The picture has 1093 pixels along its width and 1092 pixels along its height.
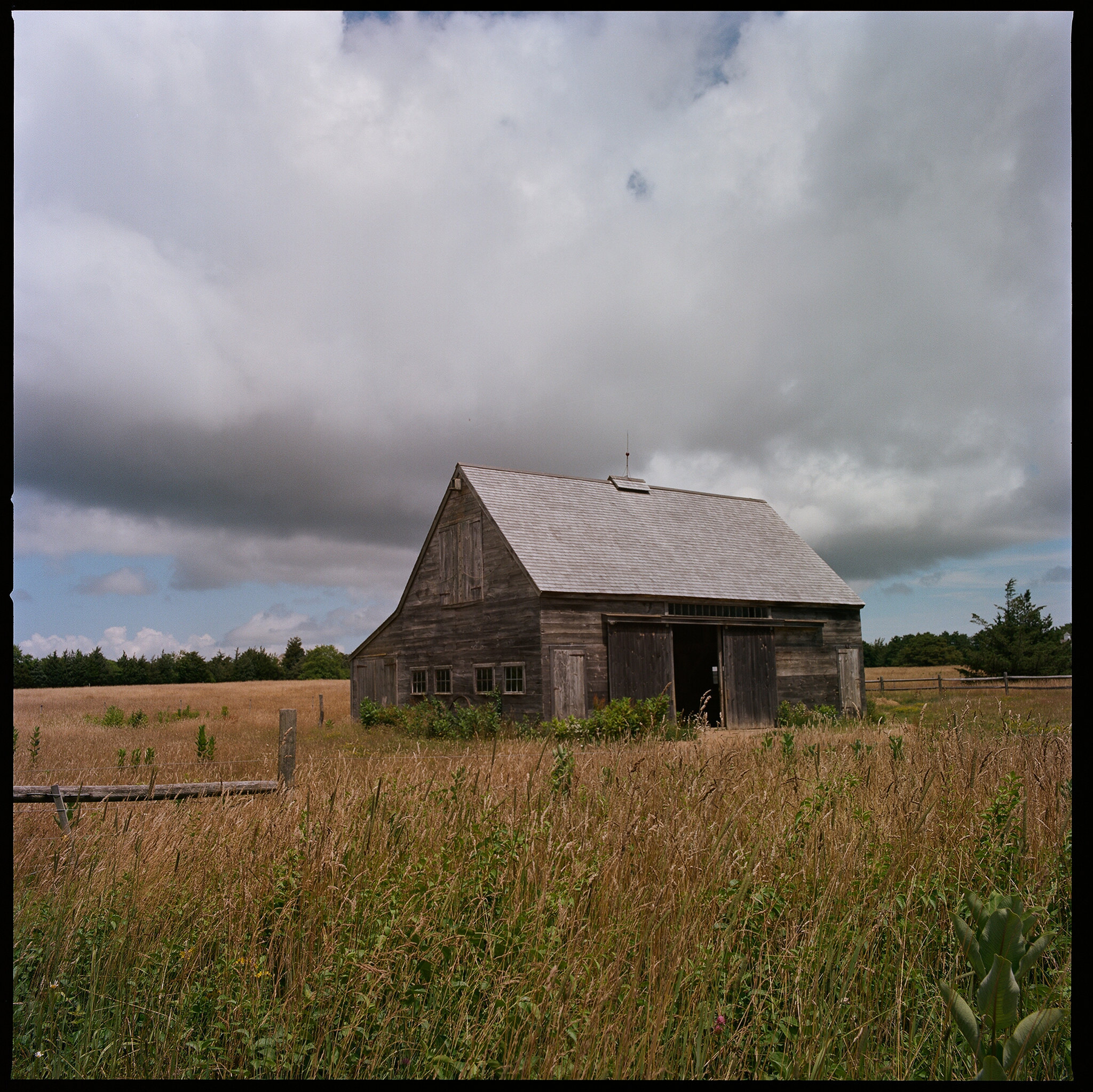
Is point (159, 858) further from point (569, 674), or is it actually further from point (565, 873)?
point (569, 674)

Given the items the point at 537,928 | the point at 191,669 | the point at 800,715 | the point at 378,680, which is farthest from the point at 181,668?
the point at 537,928

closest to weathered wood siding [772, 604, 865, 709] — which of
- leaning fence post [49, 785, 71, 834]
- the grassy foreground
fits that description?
the grassy foreground

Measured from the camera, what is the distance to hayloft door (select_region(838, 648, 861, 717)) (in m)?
24.4

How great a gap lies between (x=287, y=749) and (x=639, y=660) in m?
13.8

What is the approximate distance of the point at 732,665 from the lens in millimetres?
22016

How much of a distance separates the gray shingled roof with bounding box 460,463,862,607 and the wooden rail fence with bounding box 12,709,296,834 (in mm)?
13018

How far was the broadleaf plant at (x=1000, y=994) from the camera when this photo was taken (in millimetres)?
2096

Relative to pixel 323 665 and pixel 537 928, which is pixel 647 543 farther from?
pixel 323 665

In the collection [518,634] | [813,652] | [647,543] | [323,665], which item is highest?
[647,543]

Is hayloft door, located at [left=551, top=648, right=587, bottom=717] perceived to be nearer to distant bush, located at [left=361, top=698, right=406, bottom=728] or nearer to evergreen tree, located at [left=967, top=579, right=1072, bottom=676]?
distant bush, located at [left=361, top=698, right=406, bottom=728]

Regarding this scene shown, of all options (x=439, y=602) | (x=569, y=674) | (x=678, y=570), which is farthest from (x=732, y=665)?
(x=439, y=602)

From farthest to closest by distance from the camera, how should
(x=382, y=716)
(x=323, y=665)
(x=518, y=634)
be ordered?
(x=323, y=665), (x=382, y=716), (x=518, y=634)

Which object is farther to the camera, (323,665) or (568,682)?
(323,665)

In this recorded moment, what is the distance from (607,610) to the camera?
19.9m
